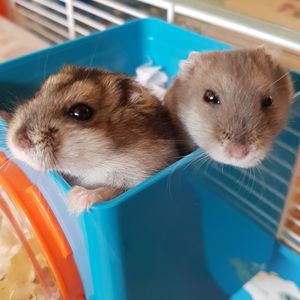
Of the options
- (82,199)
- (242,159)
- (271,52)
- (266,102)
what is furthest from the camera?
(271,52)

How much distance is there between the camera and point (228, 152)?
836mm

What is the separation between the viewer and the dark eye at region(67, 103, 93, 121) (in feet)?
2.77

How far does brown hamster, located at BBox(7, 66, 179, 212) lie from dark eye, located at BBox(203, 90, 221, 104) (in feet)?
0.33

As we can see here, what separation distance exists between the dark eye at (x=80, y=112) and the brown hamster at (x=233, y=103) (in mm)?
234

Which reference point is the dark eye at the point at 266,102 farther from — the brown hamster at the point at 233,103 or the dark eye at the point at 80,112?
the dark eye at the point at 80,112

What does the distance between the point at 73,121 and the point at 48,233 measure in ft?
0.79

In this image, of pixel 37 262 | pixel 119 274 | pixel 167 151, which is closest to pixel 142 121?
pixel 167 151

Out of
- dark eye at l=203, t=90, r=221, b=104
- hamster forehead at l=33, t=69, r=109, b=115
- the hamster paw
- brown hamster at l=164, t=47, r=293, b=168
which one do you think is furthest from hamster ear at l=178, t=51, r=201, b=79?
the hamster paw

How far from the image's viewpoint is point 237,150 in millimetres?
828

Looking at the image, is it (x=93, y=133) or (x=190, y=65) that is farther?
(x=190, y=65)

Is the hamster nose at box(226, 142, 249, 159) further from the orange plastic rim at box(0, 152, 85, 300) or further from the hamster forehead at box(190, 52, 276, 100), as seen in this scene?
the orange plastic rim at box(0, 152, 85, 300)

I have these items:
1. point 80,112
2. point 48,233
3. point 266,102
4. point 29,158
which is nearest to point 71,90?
point 80,112

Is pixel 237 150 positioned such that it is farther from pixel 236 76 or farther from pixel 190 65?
pixel 190 65

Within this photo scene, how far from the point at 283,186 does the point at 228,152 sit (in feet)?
0.99
